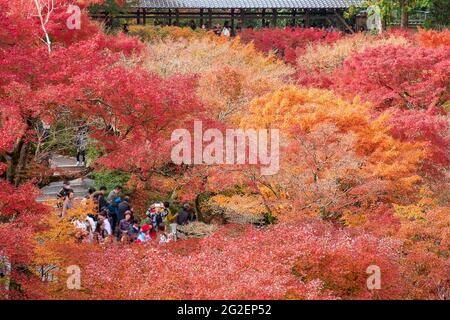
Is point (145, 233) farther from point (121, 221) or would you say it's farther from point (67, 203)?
point (67, 203)

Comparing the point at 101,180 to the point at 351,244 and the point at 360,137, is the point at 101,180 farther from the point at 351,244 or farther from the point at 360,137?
the point at 351,244

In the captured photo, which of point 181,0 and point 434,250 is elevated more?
point 181,0

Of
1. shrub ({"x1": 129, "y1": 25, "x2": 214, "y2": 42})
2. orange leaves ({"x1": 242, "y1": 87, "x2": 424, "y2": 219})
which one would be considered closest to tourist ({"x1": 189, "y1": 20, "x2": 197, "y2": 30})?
shrub ({"x1": 129, "y1": 25, "x2": 214, "y2": 42})

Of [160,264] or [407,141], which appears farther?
[407,141]

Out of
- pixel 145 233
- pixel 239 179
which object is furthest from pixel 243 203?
pixel 145 233

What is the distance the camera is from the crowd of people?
20.0 meters

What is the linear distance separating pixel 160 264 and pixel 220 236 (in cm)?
273

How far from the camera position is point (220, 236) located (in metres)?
18.2

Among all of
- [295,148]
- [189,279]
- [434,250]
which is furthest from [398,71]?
[189,279]

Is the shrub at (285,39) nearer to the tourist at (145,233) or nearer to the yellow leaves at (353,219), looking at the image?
the yellow leaves at (353,219)

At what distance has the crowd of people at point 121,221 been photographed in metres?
20.0

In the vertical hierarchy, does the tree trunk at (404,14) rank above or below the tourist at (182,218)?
above

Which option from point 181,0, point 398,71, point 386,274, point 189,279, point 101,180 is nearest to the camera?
point 189,279

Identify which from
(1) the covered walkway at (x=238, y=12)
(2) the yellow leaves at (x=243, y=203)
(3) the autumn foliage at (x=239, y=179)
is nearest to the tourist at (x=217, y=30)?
(1) the covered walkway at (x=238, y=12)
